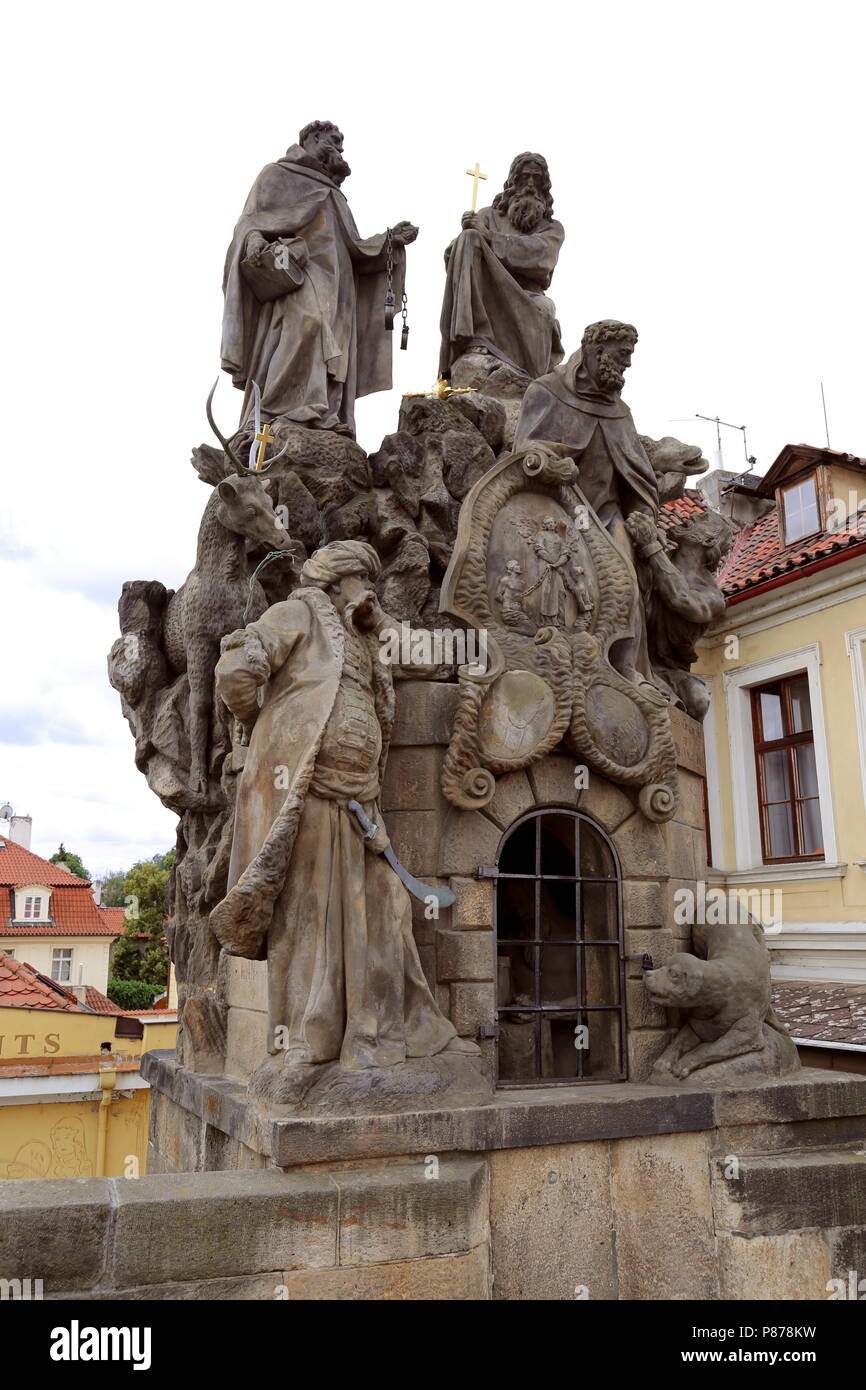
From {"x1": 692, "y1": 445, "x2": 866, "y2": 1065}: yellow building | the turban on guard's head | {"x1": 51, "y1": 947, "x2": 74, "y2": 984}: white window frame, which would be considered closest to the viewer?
the turban on guard's head

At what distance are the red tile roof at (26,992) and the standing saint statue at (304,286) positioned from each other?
23.0ft

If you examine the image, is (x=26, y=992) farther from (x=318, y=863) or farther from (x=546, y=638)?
(x=546, y=638)

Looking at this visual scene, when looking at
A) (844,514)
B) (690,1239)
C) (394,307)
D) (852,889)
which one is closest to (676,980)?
(690,1239)

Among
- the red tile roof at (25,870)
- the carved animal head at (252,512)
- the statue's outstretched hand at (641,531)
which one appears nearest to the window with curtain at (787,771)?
the statue's outstretched hand at (641,531)

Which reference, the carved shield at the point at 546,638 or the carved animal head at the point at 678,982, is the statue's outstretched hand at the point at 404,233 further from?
the carved animal head at the point at 678,982

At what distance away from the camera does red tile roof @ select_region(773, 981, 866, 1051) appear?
10953 mm

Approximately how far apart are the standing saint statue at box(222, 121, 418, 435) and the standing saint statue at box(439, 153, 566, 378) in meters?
0.50

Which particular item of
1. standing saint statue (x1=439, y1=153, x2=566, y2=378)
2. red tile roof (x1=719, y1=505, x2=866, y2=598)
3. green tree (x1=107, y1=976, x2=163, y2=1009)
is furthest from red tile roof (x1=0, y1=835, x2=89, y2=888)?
standing saint statue (x1=439, y1=153, x2=566, y2=378)

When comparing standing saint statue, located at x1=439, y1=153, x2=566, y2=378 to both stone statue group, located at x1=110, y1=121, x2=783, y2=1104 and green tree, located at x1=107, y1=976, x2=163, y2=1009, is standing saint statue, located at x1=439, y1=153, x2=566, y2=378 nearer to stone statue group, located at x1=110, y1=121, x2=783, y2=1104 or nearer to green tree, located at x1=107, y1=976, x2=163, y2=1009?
stone statue group, located at x1=110, y1=121, x2=783, y2=1104

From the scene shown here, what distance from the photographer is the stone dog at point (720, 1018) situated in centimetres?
570

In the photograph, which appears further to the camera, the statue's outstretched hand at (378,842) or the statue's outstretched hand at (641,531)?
the statue's outstretched hand at (641,531)

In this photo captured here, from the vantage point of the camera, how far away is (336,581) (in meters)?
5.47

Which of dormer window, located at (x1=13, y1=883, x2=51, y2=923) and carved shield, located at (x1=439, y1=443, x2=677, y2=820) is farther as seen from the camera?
dormer window, located at (x1=13, y1=883, x2=51, y2=923)

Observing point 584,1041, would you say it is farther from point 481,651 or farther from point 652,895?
point 481,651
